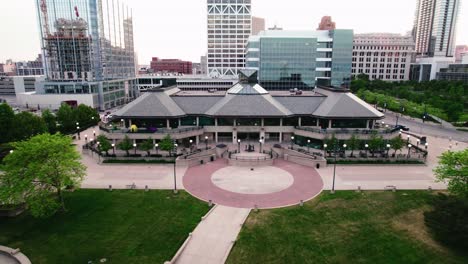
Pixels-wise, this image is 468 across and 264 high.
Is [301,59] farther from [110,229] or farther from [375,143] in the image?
[110,229]

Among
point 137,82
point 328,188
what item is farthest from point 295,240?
point 137,82

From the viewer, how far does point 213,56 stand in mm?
174750

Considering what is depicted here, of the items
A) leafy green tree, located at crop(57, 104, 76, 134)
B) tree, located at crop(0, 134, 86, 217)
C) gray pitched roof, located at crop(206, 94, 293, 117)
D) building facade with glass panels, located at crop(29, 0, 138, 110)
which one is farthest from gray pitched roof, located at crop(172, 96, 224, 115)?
building facade with glass panels, located at crop(29, 0, 138, 110)

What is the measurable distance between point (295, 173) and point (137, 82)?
120715mm

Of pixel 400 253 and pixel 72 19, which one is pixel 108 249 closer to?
pixel 400 253

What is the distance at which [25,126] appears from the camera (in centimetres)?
5459

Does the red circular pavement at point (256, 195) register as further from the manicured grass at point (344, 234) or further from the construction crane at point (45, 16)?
the construction crane at point (45, 16)

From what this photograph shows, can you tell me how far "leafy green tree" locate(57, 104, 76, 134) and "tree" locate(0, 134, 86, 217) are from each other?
132ft

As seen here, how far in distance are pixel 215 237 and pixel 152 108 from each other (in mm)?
39379

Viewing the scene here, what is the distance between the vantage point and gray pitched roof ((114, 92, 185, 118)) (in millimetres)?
58928

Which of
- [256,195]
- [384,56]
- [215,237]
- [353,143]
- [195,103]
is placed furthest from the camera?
[384,56]

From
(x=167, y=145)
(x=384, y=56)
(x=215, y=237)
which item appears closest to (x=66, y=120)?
(x=167, y=145)

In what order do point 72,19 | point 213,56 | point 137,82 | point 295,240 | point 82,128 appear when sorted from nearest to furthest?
point 295,240 < point 82,128 < point 72,19 < point 137,82 < point 213,56

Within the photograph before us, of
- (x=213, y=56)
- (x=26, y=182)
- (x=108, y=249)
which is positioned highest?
(x=213, y=56)
